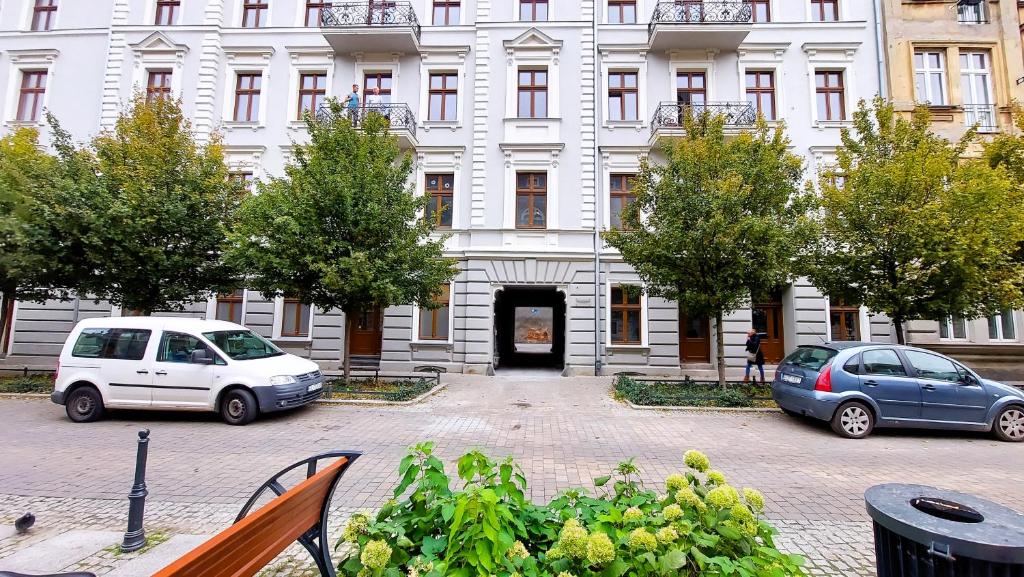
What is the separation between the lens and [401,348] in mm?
16016

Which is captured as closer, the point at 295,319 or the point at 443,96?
the point at 295,319

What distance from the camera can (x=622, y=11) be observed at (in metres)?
17.5

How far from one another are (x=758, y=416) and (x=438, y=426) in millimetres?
6766

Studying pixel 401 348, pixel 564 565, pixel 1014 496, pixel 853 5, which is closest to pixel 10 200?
pixel 401 348

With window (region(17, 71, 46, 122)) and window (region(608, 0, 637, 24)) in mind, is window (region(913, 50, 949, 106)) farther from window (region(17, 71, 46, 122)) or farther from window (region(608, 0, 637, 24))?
window (region(17, 71, 46, 122))

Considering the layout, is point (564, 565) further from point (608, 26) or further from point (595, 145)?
point (608, 26)

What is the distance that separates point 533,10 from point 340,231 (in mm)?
12810

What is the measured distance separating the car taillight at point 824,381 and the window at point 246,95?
20.8 m

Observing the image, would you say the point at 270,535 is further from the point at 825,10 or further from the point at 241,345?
the point at 825,10

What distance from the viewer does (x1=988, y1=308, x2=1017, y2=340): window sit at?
50.3ft

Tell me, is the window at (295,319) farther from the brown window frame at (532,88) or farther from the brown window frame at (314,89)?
the brown window frame at (532,88)

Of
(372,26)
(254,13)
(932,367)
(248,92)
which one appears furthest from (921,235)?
(254,13)

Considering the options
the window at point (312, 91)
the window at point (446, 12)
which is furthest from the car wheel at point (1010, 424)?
the window at point (312, 91)

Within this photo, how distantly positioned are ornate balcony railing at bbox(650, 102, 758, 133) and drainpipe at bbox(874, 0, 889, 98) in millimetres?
4816
